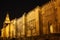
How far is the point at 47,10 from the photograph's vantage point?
17734 millimetres

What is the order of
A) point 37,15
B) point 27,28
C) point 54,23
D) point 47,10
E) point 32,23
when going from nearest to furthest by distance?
point 54,23 → point 47,10 → point 37,15 → point 32,23 → point 27,28

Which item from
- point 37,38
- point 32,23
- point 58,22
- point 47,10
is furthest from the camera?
point 32,23

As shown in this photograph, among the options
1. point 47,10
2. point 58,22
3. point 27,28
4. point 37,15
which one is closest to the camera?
point 58,22

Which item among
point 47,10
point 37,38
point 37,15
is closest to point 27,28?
point 37,15

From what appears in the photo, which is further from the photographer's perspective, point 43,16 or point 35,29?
point 35,29

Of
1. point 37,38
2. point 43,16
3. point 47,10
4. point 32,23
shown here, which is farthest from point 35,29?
point 37,38

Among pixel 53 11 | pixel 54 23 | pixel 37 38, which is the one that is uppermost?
pixel 53 11

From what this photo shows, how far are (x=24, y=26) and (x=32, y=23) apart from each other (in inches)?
151

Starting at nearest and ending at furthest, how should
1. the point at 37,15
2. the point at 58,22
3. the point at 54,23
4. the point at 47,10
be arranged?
1. the point at 58,22
2. the point at 54,23
3. the point at 47,10
4. the point at 37,15

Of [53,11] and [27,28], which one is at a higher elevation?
[53,11]

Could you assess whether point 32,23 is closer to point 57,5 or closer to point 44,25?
point 44,25

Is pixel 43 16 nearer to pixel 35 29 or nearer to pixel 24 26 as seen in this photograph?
pixel 35 29

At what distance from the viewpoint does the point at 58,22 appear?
1498 centimetres

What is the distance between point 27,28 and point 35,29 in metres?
3.94
